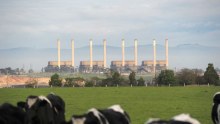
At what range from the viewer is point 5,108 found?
36.8 feet

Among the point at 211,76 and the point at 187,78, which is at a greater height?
the point at 211,76

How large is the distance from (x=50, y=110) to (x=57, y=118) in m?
1.17

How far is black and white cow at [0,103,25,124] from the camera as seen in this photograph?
1080 centimetres

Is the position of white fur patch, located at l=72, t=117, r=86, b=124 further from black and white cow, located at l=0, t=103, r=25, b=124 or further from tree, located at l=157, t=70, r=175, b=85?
tree, located at l=157, t=70, r=175, b=85

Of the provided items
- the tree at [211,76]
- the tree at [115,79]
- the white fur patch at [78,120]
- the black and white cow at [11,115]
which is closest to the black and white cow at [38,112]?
the black and white cow at [11,115]

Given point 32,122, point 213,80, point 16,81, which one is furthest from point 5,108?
point 16,81

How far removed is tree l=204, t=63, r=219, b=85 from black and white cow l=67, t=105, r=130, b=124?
75.2 meters

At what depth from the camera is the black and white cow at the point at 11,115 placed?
10.8 meters

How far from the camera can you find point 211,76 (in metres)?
85.5

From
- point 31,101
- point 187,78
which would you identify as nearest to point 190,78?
point 187,78

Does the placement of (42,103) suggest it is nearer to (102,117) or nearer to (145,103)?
(102,117)

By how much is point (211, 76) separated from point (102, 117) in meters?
78.5

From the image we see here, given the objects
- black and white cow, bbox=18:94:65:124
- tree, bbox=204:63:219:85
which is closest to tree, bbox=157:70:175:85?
tree, bbox=204:63:219:85

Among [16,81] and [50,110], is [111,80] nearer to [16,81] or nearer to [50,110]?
[16,81]
